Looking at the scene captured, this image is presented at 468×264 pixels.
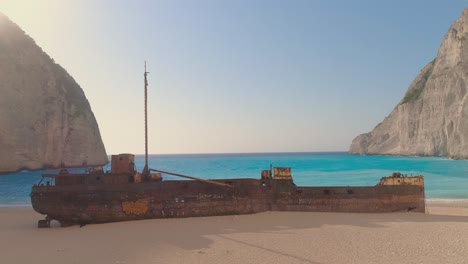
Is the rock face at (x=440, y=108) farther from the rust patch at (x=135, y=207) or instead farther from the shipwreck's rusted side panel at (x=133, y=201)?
the rust patch at (x=135, y=207)

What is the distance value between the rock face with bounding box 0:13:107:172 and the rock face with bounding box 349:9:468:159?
258ft

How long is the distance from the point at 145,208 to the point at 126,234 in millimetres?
2405

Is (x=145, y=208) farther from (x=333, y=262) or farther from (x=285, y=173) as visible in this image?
(x=333, y=262)

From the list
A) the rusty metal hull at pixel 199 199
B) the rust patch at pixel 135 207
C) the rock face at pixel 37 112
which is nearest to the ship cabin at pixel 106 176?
the rusty metal hull at pixel 199 199

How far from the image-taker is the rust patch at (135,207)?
49.3 feet

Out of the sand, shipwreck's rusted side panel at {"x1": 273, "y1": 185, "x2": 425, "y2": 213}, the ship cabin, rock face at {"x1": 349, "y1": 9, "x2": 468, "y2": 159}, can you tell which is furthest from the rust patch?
rock face at {"x1": 349, "y1": 9, "x2": 468, "y2": 159}

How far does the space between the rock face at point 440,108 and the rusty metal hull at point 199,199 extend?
68.3 m

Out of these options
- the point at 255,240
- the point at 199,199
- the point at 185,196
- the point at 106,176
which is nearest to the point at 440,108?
the point at 199,199

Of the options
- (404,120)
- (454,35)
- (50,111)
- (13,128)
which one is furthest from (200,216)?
(404,120)

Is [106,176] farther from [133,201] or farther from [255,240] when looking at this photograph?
[255,240]

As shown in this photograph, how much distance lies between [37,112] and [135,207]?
58.2 m

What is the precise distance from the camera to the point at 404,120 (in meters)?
99.8

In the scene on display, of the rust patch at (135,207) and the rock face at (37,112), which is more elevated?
the rock face at (37,112)

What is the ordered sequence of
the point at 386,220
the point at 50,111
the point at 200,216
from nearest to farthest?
the point at 386,220 < the point at 200,216 < the point at 50,111
